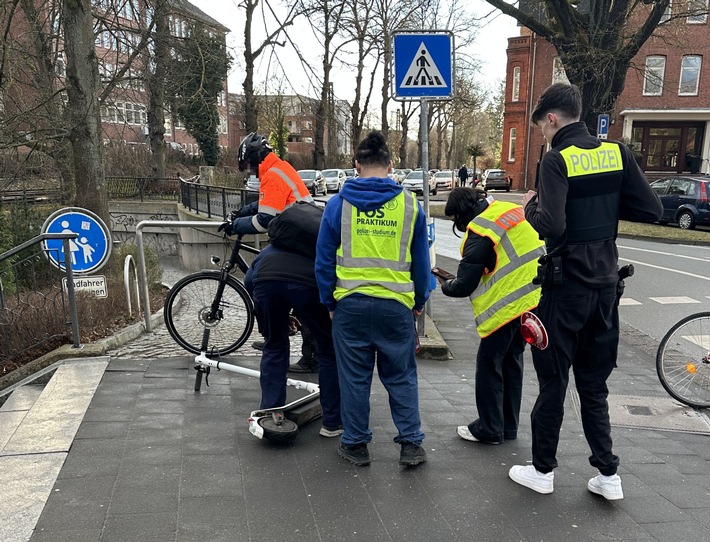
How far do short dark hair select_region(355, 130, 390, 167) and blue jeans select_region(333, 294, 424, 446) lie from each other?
763 mm

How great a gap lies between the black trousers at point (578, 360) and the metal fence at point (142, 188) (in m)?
22.7

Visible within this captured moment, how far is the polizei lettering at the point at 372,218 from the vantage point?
124 inches

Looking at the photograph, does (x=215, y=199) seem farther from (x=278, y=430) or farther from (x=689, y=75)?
(x=689, y=75)

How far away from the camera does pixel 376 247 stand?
10.3ft

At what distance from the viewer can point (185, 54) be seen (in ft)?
41.3

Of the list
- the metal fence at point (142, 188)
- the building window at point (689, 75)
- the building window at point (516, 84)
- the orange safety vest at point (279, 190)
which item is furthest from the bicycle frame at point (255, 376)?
the building window at point (516, 84)

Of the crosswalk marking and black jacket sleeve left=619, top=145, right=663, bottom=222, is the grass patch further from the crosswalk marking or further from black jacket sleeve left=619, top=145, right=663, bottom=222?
black jacket sleeve left=619, top=145, right=663, bottom=222

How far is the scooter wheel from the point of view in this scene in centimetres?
345

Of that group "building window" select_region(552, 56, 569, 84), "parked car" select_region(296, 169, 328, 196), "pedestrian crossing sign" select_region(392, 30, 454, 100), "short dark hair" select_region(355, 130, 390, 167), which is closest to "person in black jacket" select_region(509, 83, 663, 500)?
"short dark hair" select_region(355, 130, 390, 167)

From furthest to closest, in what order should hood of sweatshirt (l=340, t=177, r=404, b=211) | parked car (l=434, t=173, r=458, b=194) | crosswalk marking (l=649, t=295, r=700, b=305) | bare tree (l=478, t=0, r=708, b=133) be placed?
1. parked car (l=434, t=173, r=458, b=194)
2. bare tree (l=478, t=0, r=708, b=133)
3. crosswalk marking (l=649, t=295, r=700, b=305)
4. hood of sweatshirt (l=340, t=177, r=404, b=211)

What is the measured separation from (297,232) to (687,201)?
63.1 feet

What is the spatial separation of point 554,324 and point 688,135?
128ft

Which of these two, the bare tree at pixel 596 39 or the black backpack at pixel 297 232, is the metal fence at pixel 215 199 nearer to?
the bare tree at pixel 596 39

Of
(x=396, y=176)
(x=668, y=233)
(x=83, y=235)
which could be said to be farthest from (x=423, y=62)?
(x=668, y=233)
